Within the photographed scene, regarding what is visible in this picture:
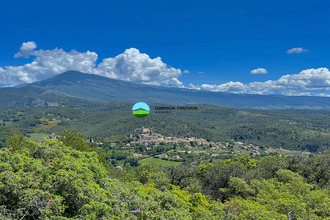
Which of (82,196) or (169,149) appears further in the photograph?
(169,149)

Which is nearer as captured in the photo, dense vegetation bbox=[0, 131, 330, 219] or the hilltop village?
dense vegetation bbox=[0, 131, 330, 219]

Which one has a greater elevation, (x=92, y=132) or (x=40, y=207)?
(x=40, y=207)

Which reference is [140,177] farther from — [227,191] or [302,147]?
[302,147]

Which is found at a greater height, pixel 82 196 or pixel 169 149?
pixel 82 196

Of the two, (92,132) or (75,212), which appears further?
(92,132)

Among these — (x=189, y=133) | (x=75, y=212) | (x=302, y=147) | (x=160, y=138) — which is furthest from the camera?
(x=189, y=133)

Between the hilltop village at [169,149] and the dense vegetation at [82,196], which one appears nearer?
the dense vegetation at [82,196]

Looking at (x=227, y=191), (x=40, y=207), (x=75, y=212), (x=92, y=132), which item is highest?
(x=40, y=207)

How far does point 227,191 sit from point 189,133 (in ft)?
543

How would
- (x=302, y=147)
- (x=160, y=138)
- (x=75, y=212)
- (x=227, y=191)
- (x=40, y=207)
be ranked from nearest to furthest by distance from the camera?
(x=40, y=207) → (x=75, y=212) → (x=227, y=191) → (x=302, y=147) → (x=160, y=138)

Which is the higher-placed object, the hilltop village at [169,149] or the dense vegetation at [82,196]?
the dense vegetation at [82,196]

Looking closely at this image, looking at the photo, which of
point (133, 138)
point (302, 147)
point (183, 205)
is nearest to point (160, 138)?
point (133, 138)

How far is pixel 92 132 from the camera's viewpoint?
19388 centimetres

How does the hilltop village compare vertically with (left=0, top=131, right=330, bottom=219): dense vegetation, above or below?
below
